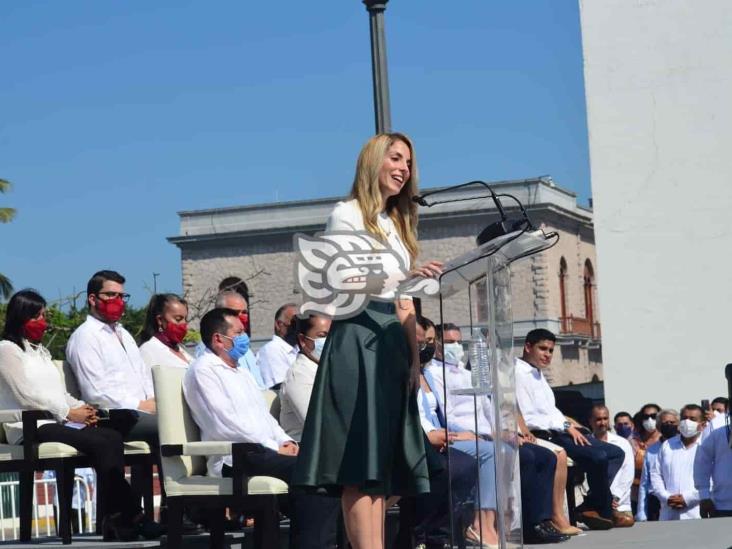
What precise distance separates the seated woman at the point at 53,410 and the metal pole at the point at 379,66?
2955 millimetres

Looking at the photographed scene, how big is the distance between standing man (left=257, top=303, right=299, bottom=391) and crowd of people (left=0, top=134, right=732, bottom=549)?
11 mm

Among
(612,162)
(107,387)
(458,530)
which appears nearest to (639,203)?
(612,162)

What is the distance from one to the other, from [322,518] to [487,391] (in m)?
1.89

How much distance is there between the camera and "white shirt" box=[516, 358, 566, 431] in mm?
10547

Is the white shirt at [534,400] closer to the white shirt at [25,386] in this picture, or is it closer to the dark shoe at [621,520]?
the dark shoe at [621,520]

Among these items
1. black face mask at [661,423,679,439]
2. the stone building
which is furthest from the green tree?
black face mask at [661,423,679,439]

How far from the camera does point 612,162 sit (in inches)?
947

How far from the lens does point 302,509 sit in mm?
8102

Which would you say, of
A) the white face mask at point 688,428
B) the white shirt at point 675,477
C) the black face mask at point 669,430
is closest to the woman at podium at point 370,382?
the white shirt at point 675,477

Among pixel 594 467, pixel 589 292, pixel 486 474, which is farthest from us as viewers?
pixel 589 292

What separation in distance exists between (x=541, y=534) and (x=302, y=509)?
6.54 ft

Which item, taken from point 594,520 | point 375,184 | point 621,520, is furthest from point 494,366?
point 621,520

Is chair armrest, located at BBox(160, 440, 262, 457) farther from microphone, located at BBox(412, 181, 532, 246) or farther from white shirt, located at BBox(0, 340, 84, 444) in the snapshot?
microphone, located at BBox(412, 181, 532, 246)

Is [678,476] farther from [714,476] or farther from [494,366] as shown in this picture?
[494,366]
